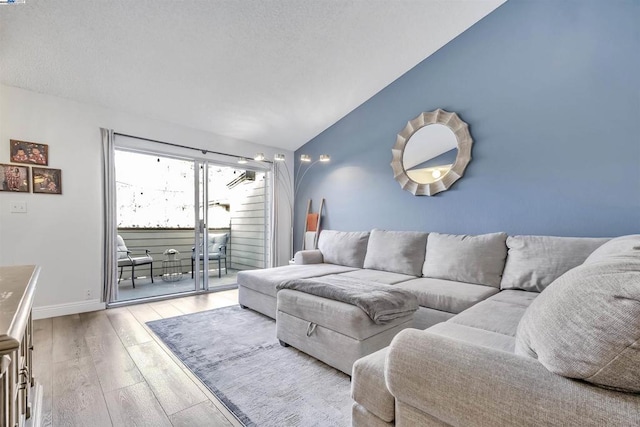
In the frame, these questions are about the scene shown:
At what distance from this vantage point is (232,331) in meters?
2.57

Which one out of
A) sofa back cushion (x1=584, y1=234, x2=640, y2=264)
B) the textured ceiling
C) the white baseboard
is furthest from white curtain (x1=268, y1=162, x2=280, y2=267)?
sofa back cushion (x1=584, y1=234, x2=640, y2=264)

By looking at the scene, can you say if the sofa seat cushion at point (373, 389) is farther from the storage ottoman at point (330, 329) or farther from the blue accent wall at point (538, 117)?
the blue accent wall at point (538, 117)

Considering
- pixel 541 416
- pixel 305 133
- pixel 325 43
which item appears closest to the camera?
pixel 541 416

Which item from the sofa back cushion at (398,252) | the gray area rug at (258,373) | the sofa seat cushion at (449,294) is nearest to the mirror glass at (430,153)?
the sofa back cushion at (398,252)

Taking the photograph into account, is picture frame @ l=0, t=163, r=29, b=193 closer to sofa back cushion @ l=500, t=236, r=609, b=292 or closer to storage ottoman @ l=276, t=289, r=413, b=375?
storage ottoman @ l=276, t=289, r=413, b=375

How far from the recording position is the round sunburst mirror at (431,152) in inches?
118

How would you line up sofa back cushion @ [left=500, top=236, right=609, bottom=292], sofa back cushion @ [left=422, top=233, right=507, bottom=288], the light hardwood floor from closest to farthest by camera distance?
1. the light hardwood floor
2. sofa back cushion @ [left=500, top=236, right=609, bottom=292]
3. sofa back cushion @ [left=422, top=233, right=507, bottom=288]

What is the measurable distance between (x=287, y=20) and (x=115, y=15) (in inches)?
53.7

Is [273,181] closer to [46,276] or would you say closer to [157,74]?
[157,74]

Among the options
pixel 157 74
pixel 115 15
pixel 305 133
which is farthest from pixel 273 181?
pixel 115 15

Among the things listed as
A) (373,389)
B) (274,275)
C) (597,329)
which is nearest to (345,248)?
(274,275)

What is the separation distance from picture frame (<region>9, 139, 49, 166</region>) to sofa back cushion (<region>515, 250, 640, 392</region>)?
4108mm

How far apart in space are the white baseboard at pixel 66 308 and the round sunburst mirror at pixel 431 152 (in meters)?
3.73

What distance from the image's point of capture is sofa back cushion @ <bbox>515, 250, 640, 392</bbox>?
0.60 meters
